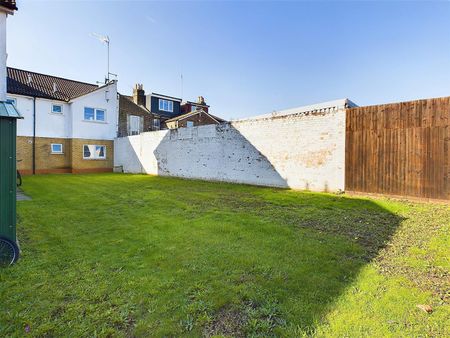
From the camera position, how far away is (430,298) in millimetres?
2514

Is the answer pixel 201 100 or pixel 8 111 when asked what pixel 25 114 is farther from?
pixel 201 100

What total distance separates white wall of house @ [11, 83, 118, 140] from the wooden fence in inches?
758

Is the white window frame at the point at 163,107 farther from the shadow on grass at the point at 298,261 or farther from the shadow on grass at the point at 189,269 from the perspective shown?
the shadow on grass at the point at 298,261

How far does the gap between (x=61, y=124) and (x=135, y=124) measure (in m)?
7.05

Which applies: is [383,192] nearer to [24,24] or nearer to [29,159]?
[24,24]

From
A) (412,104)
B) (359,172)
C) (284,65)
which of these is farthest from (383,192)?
(284,65)

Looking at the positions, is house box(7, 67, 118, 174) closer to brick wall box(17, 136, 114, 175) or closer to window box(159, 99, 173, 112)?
brick wall box(17, 136, 114, 175)

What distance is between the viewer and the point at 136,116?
2506 cm

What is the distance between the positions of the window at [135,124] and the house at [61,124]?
9.81ft

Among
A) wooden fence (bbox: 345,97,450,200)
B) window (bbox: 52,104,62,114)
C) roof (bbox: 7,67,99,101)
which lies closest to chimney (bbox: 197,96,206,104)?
roof (bbox: 7,67,99,101)

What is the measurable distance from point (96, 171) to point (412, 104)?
21.2m

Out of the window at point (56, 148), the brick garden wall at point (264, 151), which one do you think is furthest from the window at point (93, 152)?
the brick garden wall at point (264, 151)

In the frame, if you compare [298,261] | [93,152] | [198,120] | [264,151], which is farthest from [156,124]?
[298,261]

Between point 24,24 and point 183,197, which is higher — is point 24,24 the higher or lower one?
the higher one
